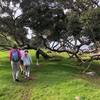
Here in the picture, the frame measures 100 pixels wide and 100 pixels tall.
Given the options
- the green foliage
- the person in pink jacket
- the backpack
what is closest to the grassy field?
the person in pink jacket

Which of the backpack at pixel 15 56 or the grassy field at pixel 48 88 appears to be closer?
the grassy field at pixel 48 88

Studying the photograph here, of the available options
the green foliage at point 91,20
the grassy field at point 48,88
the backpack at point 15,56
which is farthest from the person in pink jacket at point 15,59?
the green foliage at point 91,20

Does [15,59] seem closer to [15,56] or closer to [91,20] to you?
[15,56]

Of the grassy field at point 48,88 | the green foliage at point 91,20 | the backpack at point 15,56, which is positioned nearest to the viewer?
the grassy field at point 48,88

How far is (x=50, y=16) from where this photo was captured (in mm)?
41844

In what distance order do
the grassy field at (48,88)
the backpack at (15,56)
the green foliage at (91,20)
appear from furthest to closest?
the green foliage at (91,20) < the backpack at (15,56) < the grassy field at (48,88)

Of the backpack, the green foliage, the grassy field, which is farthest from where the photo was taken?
the green foliage

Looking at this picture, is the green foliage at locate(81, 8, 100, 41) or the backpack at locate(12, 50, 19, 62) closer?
the backpack at locate(12, 50, 19, 62)

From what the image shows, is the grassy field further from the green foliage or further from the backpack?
the green foliage

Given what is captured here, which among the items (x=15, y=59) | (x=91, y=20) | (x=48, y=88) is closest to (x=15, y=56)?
(x=15, y=59)

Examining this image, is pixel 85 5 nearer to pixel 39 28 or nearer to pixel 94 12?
pixel 94 12

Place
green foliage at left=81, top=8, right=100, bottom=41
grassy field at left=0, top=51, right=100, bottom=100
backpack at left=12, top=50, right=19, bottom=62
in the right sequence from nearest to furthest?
grassy field at left=0, top=51, right=100, bottom=100 → backpack at left=12, top=50, right=19, bottom=62 → green foliage at left=81, top=8, right=100, bottom=41

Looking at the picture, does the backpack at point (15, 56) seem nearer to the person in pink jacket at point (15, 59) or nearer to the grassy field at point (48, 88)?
the person in pink jacket at point (15, 59)

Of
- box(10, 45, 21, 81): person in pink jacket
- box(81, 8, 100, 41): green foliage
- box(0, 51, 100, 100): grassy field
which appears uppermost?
box(81, 8, 100, 41): green foliage
